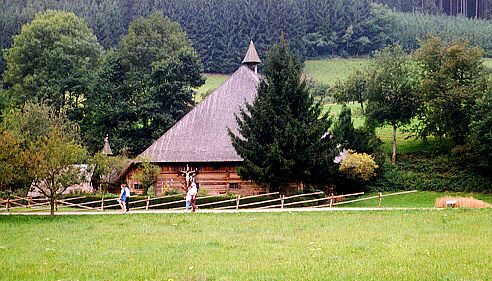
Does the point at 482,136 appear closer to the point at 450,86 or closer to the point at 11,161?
the point at 450,86

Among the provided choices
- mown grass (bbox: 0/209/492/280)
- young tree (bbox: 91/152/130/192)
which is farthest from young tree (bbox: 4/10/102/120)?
mown grass (bbox: 0/209/492/280)

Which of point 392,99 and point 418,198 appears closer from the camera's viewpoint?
point 418,198

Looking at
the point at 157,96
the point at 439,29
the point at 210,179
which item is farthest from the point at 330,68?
the point at 210,179

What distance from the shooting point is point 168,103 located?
55.4 metres

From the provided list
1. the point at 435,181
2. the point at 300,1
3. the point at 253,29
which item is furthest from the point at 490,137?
the point at 300,1

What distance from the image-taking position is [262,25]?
10875cm

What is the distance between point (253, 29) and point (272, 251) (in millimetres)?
94849

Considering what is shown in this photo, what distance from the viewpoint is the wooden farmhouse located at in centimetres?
3981

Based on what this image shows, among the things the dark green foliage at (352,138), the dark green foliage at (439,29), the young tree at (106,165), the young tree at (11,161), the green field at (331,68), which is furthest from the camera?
the dark green foliage at (439,29)

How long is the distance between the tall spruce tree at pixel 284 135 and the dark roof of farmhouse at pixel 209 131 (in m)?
4.27

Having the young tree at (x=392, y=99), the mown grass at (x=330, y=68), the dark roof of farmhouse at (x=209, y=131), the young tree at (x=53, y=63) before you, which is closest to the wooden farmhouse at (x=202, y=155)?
the dark roof of farmhouse at (x=209, y=131)

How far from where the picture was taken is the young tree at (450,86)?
44969 millimetres

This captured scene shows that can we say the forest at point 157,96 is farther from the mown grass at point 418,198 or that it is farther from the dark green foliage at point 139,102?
the mown grass at point 418,198

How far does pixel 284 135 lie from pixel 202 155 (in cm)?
860
